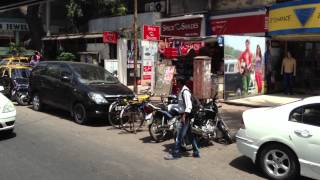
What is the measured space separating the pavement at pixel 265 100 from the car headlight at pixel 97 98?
584 centimetres

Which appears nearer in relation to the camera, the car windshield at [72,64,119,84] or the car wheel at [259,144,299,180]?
the car wheel at [259,144,299,180]

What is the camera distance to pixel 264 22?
2044 centimetres

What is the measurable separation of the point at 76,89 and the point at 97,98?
2.90 ft

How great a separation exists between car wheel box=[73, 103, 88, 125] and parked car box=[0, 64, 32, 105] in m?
4.40

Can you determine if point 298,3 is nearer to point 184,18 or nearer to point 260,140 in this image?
point 184,18

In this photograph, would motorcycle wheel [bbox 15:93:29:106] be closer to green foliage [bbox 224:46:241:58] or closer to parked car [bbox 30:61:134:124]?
parked car [bbox 30:61:134:124]

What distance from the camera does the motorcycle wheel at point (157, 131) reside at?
1014cm

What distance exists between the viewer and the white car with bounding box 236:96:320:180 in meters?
6.78

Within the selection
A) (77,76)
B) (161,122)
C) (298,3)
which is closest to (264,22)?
(298,3)

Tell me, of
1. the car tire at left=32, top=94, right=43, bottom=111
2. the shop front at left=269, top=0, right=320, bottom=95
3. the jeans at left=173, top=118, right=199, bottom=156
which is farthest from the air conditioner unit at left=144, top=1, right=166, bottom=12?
the jeans at left=173, top=118, right=199, bottom=156

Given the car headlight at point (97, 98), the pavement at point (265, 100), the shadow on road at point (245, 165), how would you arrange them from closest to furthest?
1. the shadow on road at point (245, 165)
2. the car headlight at point (97, 98)
3. the pavement at point (265, 100)

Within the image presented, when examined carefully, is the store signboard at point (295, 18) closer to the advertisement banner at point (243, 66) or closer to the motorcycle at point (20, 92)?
the advertisement banner at point (243, 66)

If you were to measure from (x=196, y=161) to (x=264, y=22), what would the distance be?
524 inches

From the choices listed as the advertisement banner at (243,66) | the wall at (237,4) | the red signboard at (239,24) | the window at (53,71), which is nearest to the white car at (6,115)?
the window at (53,71)
